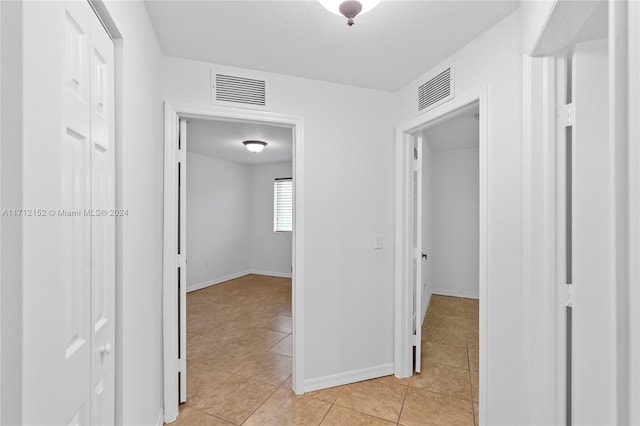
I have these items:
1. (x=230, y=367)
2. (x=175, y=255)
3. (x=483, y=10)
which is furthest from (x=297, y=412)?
(x=483, y=10)

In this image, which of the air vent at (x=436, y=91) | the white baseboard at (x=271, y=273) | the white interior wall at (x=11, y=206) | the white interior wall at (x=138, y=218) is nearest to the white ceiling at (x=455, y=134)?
the air vent at (x=436, y=91)

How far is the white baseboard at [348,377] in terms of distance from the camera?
7.86 ft

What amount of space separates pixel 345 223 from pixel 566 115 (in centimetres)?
155

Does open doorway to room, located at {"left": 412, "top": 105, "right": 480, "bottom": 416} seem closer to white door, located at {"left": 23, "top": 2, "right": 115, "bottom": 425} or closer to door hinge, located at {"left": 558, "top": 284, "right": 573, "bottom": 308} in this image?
door hinge, located at {"left": 558, "top": 284, "right": 573, "bottom": 308}

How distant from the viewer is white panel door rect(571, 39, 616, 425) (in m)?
1.29

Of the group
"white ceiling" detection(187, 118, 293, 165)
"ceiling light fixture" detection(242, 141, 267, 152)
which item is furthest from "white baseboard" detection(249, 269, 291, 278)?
"ceiling light fixture" detection(242, 141, 267, 152)

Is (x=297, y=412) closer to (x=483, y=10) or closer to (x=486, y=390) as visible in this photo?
(x=486, y=390)

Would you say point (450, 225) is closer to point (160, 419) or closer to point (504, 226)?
point (504, 226)

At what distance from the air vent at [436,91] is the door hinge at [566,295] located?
4.27 feet

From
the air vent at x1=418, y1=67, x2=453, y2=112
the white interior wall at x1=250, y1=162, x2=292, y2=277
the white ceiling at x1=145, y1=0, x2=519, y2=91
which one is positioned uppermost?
the white ceiling at x1=145, y1=0, x2=519, y2=91

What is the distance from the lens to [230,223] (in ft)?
21.4

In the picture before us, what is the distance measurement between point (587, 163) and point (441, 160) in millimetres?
4220

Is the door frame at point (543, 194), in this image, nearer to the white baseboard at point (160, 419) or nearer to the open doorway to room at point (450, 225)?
the white baseboard at point (160, 419)

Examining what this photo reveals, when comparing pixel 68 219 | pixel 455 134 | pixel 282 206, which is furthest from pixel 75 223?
pixel 282 206
